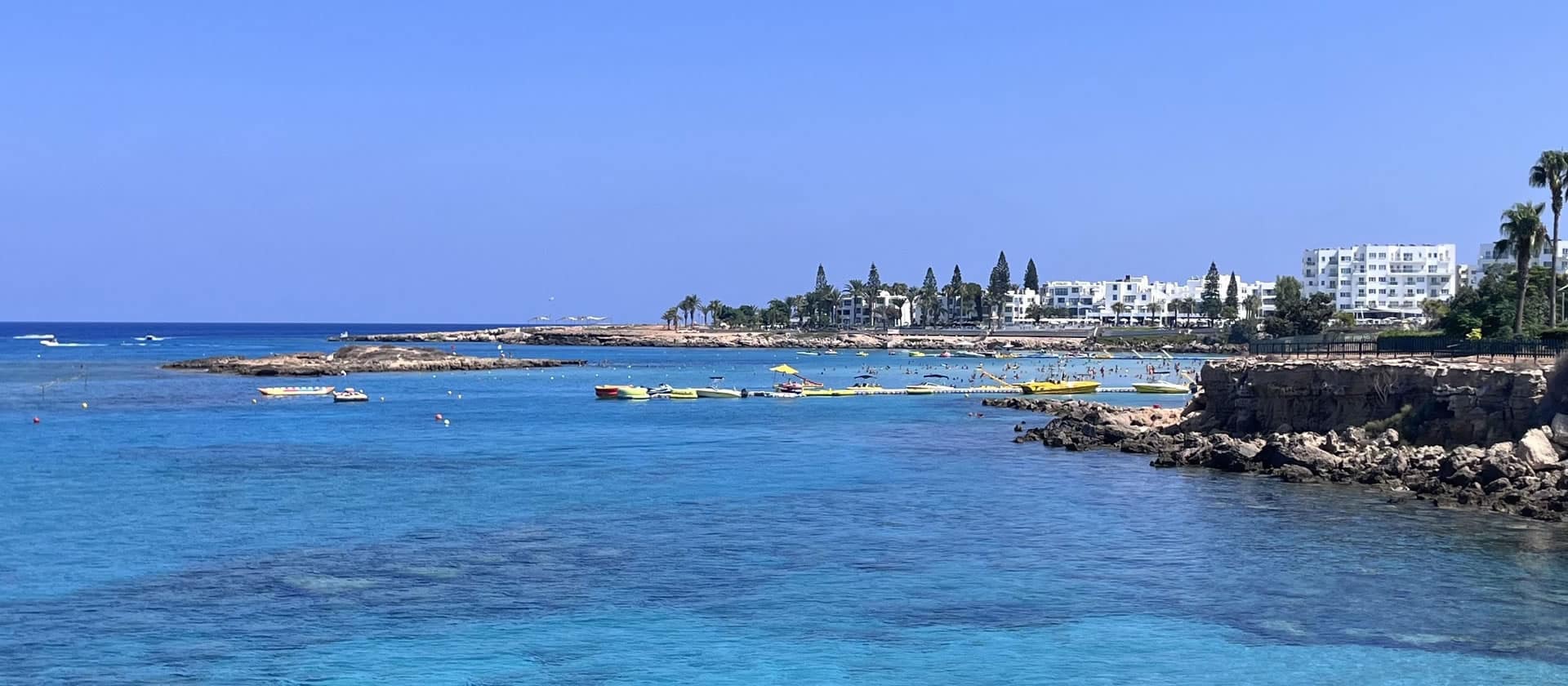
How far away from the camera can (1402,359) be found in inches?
1817

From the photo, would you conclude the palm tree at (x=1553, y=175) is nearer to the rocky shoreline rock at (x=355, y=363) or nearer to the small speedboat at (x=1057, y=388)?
the small speedboat at (x=1057, y=388)

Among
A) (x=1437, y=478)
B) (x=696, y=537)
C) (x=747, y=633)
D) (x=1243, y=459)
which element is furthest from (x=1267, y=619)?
(x=1243, y=459)

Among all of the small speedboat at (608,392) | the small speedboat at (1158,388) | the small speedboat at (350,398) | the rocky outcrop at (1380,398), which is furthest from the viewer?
the small speedboat at (1158,388)

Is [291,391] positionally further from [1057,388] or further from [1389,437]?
[1389,437]

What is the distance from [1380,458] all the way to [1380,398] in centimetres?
459

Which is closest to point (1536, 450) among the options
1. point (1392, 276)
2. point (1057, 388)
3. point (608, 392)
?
point (1057, 388)

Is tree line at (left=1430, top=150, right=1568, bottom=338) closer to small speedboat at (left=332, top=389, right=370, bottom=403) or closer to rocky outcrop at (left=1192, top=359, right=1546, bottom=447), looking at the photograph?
rocky outcrop at (left=1192, top=359, right=1546, bottom=447)

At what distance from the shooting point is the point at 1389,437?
139 feet

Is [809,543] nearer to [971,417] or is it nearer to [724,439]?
[724,439]

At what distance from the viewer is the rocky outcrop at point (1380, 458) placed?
3484 cm

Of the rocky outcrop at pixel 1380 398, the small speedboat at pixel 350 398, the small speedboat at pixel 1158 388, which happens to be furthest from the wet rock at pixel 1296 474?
the small speedboat at pixel 350 398

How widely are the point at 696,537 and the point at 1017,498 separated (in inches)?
433

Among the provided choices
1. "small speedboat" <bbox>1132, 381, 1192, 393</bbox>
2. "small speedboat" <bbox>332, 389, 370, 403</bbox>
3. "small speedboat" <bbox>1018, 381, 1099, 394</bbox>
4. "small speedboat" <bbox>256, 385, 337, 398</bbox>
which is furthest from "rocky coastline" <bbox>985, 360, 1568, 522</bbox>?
"small speedboat" <bbox>256, 385, 337, 398</bbox>

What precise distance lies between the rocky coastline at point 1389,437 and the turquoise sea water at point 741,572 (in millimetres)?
1774
